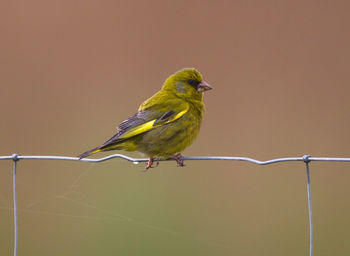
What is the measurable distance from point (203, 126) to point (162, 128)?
2768mm

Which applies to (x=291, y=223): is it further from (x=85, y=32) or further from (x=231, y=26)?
(x=85, y=32)

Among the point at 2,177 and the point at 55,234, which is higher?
the point at 2,177

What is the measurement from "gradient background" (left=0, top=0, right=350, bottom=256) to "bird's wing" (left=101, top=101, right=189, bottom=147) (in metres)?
1.04

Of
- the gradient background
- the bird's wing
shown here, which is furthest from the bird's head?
the gradient background

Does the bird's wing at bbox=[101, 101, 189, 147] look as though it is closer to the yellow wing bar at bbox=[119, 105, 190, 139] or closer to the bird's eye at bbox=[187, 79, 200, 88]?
the yellow wing bar at bbox=[119, 105, 190, 139]

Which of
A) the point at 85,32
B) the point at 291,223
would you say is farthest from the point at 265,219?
the point at 85,32

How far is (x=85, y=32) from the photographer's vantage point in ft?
28.0

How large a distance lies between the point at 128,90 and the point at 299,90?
2.23 m

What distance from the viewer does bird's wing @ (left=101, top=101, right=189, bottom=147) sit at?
447 centimetres

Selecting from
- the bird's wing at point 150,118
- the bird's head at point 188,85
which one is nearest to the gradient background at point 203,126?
the bird's head at point 188,85

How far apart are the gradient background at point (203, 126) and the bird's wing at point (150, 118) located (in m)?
1.04

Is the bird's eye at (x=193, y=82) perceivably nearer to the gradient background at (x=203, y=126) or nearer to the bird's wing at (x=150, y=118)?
the bird's wing at (x=150, y=118)

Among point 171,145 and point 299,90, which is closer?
point 171,145

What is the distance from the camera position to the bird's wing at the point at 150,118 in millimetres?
4469
